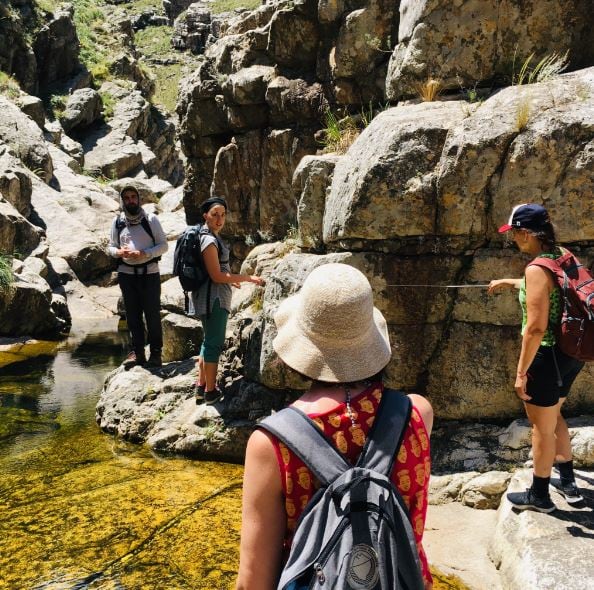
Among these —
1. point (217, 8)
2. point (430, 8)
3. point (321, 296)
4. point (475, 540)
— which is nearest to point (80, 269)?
point (430, 8)

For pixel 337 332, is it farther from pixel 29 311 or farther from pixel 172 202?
pixel 172 202

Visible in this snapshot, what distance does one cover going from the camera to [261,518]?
1736mm

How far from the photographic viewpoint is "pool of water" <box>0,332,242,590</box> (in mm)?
3832

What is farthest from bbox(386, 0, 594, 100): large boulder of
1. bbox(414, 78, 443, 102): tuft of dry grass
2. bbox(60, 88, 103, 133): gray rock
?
bbox(60, 88, 103, 133): gray rock

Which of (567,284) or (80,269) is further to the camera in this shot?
(80,269)

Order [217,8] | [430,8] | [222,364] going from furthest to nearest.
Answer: [217,8] → [222,364] → [430,8]

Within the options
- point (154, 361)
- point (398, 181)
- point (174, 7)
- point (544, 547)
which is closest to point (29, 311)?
point (154, 361)

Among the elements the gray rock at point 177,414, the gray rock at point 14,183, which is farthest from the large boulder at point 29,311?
the gray rock at point 177,414

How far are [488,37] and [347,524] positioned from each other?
6.01 meters

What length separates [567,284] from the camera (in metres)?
3.78

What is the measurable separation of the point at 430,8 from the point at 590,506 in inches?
206

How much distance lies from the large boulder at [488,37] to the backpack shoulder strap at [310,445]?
18.3ft

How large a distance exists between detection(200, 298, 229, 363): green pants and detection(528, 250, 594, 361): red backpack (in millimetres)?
3416

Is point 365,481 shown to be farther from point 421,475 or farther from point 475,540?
point 475,540
